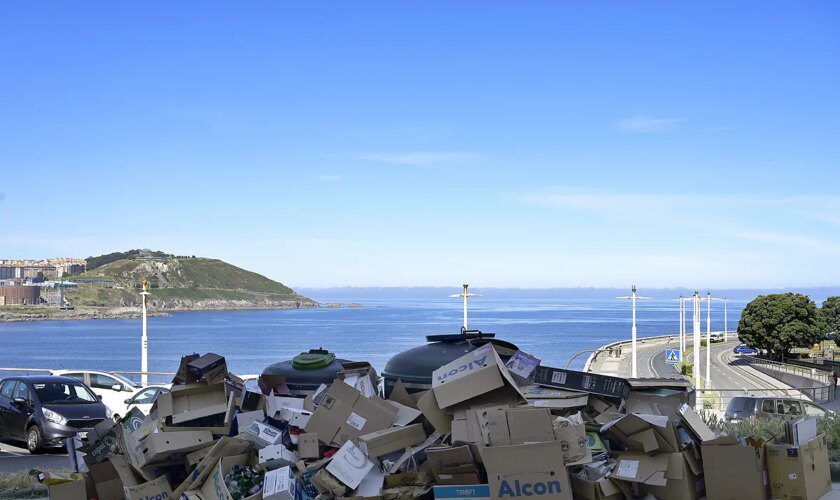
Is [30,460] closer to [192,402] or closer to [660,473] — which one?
[192,402]

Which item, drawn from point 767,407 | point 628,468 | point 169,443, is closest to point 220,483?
point 169,443

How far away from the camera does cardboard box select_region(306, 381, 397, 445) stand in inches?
343

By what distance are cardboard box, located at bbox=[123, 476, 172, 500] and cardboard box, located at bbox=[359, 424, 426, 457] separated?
1.94 meters

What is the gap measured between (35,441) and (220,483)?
9.89 metres

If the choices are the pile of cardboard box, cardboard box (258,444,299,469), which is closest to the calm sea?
the pile of cardboard box

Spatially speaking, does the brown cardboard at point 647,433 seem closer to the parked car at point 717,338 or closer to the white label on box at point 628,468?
the white label on box at point 628,468

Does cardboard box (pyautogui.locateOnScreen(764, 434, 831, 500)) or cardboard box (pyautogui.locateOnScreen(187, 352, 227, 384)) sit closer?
cardboard box (pyautogui.locateOnScreen(764, 434, 831, 500))

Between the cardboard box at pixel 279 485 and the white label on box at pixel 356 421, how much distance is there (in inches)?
40.5

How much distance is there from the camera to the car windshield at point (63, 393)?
55.1 feet

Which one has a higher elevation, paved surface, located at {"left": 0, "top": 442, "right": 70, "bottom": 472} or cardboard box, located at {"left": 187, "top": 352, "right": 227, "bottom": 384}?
cardboard box, located at {"left": 187, "top": 352, "right": 227, "bottom": 384}

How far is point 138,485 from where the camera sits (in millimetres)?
8273

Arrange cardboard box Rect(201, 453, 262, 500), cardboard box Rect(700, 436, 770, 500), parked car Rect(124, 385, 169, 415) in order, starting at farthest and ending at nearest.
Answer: parked car Rect(124, 385, 169, 415)
cardboard box Rect(700, 436, 770, 500)
cardboard box Rect(201, 453, 262, 500)

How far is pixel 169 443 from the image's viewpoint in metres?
8.39

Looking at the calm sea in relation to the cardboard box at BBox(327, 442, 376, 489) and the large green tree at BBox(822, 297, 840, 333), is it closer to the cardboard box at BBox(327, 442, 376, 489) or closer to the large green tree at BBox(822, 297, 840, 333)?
the large green tree at BBox(822, 297, 840, 333)
